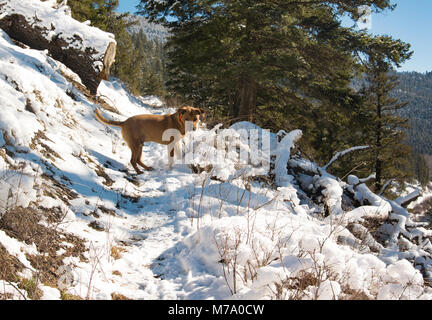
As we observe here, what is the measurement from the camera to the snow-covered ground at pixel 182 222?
2039 millimetres

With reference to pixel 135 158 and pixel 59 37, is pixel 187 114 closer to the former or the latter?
pixel 135 158

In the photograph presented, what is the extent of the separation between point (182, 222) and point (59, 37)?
7694mm

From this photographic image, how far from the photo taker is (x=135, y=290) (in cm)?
220

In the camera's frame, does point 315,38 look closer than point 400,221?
No

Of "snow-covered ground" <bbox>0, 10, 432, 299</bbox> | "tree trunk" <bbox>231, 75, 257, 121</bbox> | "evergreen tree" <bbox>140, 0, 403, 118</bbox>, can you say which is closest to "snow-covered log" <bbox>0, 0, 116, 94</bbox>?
"snow-covered ground" <bbox>0, 10, 432, 299</bbox>

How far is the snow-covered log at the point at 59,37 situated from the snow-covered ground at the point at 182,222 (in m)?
2.10

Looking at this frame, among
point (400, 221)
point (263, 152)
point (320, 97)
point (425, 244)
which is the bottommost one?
point (425, 244)

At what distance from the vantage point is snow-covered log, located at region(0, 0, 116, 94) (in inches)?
314

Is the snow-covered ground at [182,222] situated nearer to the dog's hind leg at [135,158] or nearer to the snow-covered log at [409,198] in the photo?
the dog's hind leg at [135,158]

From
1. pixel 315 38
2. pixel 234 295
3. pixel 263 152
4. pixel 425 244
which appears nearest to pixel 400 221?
pixel 425 244

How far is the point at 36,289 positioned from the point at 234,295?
4.12 ft

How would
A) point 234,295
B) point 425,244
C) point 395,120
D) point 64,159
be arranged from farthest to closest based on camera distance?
point 395,120 < point 425,244 < point 64,159 < point 234,295

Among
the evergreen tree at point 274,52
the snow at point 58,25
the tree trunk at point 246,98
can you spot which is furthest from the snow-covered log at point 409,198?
the snow at point 58,25

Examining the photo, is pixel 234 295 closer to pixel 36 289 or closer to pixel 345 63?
pixel 36 289
